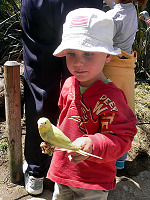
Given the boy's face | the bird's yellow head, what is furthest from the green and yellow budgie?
the boy's face

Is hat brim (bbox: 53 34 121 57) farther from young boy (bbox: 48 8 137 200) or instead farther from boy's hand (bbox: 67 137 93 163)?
boy's hand (bbox: 67 137 93 163)

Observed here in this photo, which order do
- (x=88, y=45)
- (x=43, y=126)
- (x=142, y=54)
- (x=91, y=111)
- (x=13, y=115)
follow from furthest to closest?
(x=142, y=54), (x=13, y=115), (x=91, y=111), (x=88, y=45), (x=43, y=126)

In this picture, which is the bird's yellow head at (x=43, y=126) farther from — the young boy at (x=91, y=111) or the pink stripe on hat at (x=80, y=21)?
the pink stripe on hat at (x=80, y=21)

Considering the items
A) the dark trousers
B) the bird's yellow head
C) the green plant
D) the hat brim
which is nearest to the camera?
the bird's yellow head

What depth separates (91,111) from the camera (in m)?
1.27

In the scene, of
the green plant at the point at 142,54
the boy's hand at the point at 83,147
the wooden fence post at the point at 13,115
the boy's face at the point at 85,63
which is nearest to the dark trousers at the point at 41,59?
the wooden fence post at the point at 13,115

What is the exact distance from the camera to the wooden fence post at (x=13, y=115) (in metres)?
1.92

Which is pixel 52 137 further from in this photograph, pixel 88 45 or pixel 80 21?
pixel 80 21

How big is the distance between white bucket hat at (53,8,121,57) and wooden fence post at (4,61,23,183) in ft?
2.71

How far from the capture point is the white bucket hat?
1.17m

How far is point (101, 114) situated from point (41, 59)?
0.70m

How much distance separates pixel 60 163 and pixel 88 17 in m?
0.81

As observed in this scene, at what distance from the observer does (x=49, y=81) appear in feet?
5.82

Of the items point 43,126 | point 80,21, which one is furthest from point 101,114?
point 80,21
